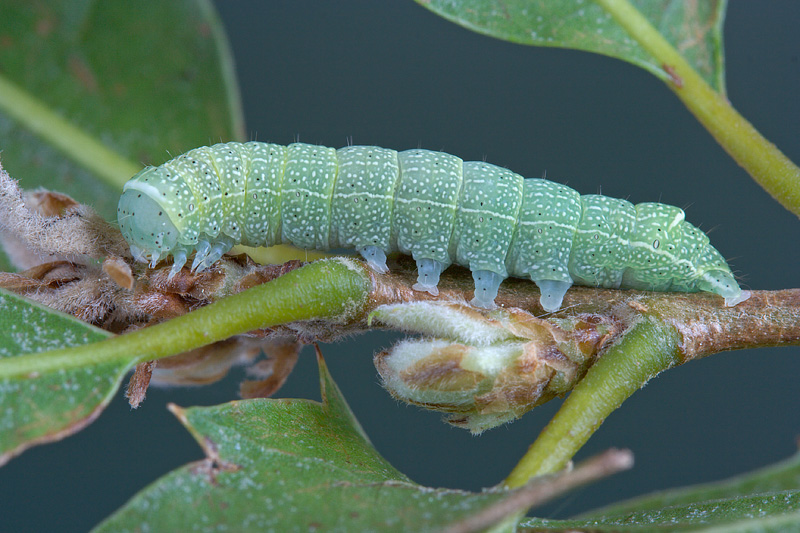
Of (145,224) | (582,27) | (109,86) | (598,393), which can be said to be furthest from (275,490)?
(109,86)

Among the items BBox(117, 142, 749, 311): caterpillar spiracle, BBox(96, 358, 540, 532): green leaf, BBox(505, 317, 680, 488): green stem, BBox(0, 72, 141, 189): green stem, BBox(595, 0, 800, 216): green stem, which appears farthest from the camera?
BBox(0, 72, 141, 189): green stem

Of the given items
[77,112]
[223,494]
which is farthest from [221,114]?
[223,494]

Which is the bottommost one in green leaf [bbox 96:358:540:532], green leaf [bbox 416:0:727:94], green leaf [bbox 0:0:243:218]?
green leaf [bbox 96:358:540:532]

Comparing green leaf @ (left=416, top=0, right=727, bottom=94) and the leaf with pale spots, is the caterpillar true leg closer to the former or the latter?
the leaf with pale spots

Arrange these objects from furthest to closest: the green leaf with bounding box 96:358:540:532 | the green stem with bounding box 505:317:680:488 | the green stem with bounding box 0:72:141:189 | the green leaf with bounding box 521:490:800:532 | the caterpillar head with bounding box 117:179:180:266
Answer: the green stem with bounding box 0:72:141:189 → the caterpillar head with bounding box 117:179:180:266 → the green leaf with bounding box 521:490:800:532 → the green stem with bounding box 505:317:680:488 → the green leaf with bounding box 96:358:540:532

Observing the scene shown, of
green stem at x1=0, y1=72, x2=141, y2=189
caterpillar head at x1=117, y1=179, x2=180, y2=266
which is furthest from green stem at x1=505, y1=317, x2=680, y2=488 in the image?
green stem at x1=0, y1=72, x2=141, y2=189

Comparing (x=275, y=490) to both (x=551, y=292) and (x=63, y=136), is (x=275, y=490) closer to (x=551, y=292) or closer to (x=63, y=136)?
(x=551, y=292)

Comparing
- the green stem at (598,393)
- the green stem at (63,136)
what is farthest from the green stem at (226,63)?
the green stem at (598,393)
